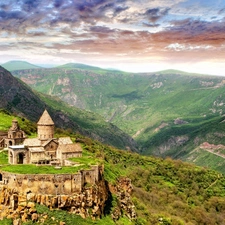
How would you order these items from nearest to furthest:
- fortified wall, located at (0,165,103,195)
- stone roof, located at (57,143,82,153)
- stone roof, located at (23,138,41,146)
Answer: fortified wall, located at (0,165,103,195) → stone roof, located at (57,143,82,153) → stone roof, located at (23,138,41,146)

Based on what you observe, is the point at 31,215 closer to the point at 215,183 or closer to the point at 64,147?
the point at 64,147

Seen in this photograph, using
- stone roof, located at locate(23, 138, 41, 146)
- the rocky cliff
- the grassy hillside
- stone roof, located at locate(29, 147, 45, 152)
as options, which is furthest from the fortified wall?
stone roof, located at locate(23, 138, 41, 146)

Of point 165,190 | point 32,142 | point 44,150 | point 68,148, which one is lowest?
point 165,190

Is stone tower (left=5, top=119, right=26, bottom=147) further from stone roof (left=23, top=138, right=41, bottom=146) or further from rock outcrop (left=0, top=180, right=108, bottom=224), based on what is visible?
rock outcrop (left=0, top=180, right=108, bottom=224)

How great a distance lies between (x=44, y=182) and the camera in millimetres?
53344

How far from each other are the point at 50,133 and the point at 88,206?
19521 millimetres

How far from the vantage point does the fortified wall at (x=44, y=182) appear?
52.9 metres

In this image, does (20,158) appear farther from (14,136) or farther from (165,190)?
(165,190)

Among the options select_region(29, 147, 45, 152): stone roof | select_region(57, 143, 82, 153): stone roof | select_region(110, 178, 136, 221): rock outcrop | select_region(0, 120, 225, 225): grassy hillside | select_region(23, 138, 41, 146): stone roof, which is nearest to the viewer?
select_region(29, 147, 45, 152): stone roof

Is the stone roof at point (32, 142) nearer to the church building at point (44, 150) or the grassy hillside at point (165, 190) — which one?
the church building at point (44, 150)

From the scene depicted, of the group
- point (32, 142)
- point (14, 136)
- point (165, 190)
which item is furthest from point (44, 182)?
point (165, 190)

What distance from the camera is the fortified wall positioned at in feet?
174

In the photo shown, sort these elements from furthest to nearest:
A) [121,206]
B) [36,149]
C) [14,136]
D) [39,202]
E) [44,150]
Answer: [14,136] → [121,206] → [44,150] → [36,149] → [39,202]

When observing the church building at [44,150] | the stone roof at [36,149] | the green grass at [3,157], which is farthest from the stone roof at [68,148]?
the green grass at [3,157]
